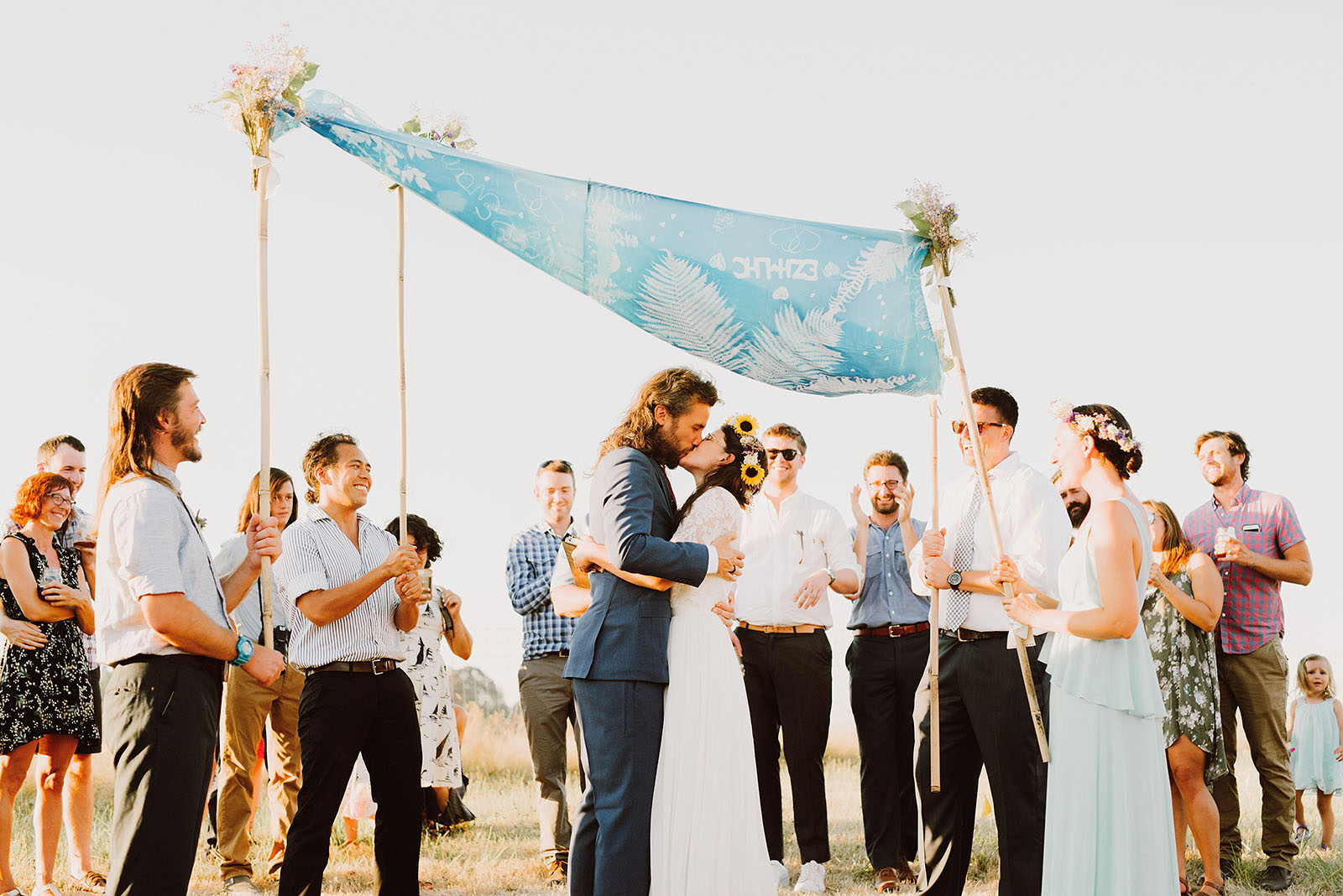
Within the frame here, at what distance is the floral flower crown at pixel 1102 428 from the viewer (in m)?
4.67

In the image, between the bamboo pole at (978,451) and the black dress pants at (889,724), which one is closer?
the bamboo pole at (978,451)

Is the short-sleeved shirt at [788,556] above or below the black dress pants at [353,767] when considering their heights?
above

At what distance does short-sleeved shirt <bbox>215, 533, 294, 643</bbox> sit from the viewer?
6.48 meters

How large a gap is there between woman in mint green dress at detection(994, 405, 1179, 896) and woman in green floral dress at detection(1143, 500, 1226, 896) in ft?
6.65

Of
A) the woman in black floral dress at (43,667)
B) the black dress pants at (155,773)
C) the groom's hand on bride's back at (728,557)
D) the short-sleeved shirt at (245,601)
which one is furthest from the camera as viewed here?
the short-sleeved shirt at (245,601)

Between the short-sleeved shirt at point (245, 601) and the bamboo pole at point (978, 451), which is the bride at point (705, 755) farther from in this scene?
the short-sleeved shirt at point (245, 601)

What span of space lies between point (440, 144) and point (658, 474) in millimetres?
1565

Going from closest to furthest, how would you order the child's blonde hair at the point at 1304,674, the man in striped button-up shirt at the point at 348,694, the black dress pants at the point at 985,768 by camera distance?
the man in striped button-up shirt at the point at 348,694
the black dress pants at the point at 985,768
the child's blonde hair at the point at 1304,674

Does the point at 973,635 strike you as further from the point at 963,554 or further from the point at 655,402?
the point at 655,402

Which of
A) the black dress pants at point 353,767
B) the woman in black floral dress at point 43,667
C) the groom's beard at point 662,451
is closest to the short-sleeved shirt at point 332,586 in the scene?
the black dress pants at point 353,767

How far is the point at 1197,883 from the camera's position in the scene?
6.71 m

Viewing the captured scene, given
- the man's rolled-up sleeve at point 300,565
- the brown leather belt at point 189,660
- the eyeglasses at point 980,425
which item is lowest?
the brown leather belt at point 189,660

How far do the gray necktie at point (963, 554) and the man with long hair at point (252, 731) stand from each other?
350 centimetres

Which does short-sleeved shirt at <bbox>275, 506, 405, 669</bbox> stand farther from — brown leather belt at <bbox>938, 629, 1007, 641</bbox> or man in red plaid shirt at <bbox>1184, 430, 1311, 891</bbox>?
man in red plaid shirt at <bbox>1184, 430, 1311, 891</bbox>
